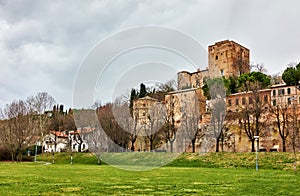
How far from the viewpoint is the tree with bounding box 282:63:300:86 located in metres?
66.8

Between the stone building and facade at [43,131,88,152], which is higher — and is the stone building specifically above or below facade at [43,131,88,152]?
above

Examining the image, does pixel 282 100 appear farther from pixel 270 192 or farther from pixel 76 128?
pixel 270 192

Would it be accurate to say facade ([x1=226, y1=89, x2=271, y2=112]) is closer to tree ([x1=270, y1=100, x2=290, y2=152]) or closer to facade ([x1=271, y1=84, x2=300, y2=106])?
facade ([x1=271, y1=84, x2=300, y2=106])

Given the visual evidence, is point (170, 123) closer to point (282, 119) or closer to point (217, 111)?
point (217, 111)

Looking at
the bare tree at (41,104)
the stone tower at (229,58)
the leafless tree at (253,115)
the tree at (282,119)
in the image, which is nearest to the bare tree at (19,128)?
the bare tree at (41,104)

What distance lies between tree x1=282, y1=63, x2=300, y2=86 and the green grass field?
2643 centimetres

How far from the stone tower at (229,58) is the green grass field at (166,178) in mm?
50649

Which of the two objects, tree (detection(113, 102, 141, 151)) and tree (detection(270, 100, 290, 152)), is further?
tree (detection(270, 100, 290, 152))

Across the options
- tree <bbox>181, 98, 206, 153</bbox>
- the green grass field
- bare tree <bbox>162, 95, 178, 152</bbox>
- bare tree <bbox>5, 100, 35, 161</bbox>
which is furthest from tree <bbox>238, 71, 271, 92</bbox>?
bare tree <bbox>5, 100, 35, 161</bbox>

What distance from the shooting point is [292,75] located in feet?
222

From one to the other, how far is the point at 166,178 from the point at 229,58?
81.3 meters

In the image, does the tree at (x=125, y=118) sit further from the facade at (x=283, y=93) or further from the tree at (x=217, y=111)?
the facade at (x=283, y=93)

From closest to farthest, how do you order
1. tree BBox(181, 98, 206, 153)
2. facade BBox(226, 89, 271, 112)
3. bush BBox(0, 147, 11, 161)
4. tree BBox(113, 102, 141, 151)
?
tree BBox(113, 102, 141, 151), tree BBox(181, 98, 206, 153), bush BBox(0, 147, 11, 161), facade BBox(226, 89, 271, 112)

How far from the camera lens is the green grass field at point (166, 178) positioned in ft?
54.9
